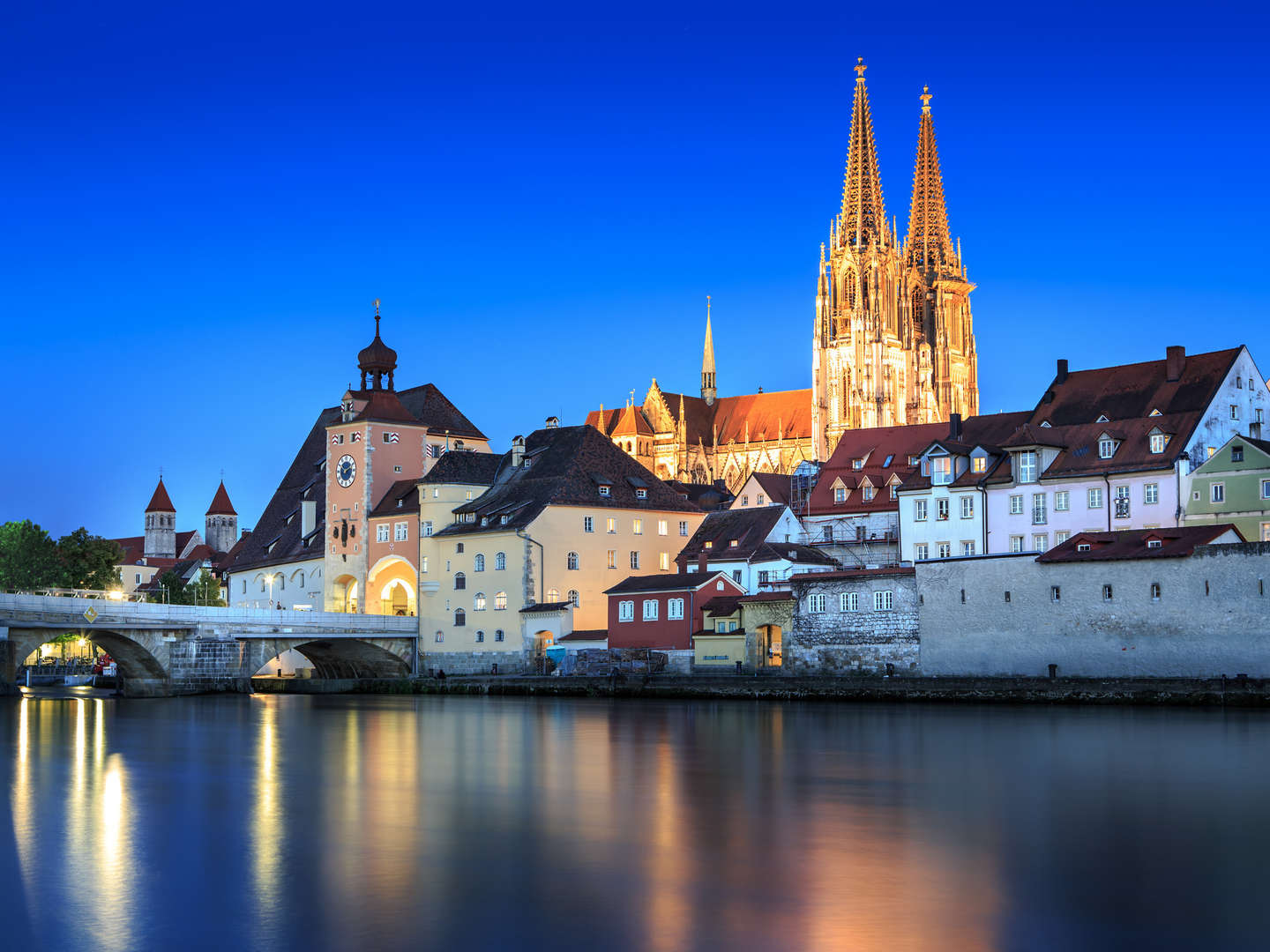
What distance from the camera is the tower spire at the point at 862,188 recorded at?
156750mm

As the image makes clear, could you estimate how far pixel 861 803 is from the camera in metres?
27.2

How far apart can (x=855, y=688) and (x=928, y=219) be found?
112 m

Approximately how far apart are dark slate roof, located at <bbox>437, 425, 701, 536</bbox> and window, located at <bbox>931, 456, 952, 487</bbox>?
63.7ft

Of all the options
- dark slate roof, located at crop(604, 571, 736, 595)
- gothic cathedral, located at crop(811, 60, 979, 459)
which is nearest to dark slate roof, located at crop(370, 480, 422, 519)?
dark slate roof, located at crop(604, 571, 736, 595)

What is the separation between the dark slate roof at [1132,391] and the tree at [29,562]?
62.9 metres

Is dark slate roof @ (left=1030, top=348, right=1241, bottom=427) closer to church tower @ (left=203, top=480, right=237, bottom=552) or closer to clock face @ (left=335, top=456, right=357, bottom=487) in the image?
clock face @ (left=335, top=456, right=357, bottom=487)

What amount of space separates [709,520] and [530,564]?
375 inches

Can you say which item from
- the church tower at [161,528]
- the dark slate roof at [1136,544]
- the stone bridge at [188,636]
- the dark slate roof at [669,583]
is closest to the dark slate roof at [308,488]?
the stone bridge at [188,636]

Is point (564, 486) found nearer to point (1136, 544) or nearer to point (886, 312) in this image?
point (1136, 544)

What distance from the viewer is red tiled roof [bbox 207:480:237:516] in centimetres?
17925

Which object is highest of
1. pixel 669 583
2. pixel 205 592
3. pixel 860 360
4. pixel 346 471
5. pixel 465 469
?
pixel 860 360

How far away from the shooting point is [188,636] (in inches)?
2985

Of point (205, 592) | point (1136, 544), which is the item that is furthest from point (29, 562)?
point (1136, 544)

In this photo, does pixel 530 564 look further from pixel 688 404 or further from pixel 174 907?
pixel 688 404
